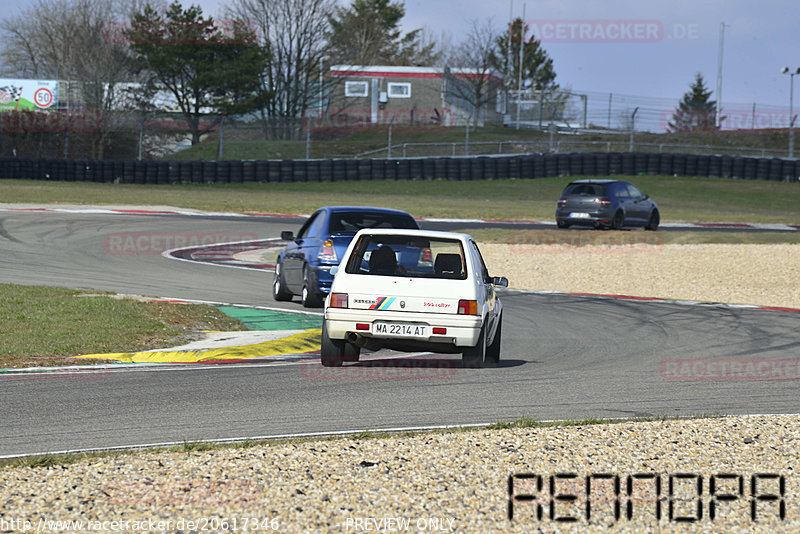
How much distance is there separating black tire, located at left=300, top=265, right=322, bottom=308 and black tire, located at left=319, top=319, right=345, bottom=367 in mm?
4347

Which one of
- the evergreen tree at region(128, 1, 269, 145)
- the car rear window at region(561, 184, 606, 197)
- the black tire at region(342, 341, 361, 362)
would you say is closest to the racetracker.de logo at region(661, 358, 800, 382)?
the black tire at region(342, 341, 361, 362)

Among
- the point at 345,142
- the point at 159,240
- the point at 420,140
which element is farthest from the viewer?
the point at 420,140

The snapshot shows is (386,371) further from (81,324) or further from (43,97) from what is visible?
(43,97)

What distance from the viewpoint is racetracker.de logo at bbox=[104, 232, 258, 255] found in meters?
21.7

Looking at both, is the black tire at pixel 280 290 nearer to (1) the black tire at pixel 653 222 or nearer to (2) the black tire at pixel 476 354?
(2) the black tire at pixel 476 354

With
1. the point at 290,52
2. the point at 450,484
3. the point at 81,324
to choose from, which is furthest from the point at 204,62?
the point at 450,484

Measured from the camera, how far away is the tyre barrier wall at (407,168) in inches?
1674

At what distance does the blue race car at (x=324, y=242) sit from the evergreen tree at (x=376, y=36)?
2808 inches

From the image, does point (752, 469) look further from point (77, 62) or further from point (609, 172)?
point (77, 62)

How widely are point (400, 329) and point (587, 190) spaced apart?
19878 mm

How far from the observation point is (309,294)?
14102 millimetres

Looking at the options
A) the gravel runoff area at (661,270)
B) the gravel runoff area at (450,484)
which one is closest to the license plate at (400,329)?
the gravel runoff area at (450,484)

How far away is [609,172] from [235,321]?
3316 centimetres

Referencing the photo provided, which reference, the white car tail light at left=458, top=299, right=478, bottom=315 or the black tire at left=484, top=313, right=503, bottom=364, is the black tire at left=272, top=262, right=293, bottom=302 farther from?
the white car tail light at left=458, top=299, right=478, bottom=315
